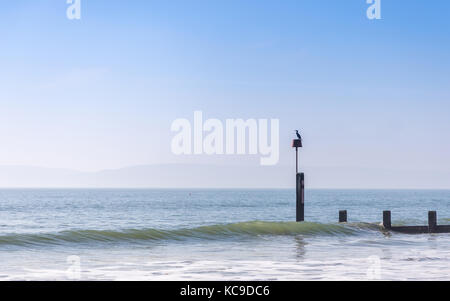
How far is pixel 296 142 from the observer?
3509cm

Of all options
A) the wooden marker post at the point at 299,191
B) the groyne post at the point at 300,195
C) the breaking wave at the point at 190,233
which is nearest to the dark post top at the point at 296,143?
the wooden marker post at the point at 299,191

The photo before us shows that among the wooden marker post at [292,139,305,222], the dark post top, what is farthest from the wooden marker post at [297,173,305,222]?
the dark post top

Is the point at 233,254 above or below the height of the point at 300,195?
below

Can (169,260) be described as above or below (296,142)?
below

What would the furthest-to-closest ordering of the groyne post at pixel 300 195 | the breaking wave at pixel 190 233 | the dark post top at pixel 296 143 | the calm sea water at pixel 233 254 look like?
the dark post top at pixel 296 143 < the groyne post at pixel 300 195 < the breaking wave at pixel 190 233 < the calm sea water at pixel 233 254

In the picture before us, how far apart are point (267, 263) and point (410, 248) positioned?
802 centimetres

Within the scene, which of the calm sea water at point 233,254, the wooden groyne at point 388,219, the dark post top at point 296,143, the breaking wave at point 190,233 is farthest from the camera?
the dark post top at point 296,143

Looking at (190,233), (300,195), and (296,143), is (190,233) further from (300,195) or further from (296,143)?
(296,143)

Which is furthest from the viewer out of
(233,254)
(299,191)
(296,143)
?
(296,143)

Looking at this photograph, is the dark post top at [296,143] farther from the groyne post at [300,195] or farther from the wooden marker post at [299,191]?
the groyne post at [300,195]

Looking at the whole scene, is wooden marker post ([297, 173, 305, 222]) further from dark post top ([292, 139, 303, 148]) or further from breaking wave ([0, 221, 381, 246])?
dark post top ([292, 139, 303, 148])

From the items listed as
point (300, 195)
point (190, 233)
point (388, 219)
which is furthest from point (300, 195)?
point (190, 233)
